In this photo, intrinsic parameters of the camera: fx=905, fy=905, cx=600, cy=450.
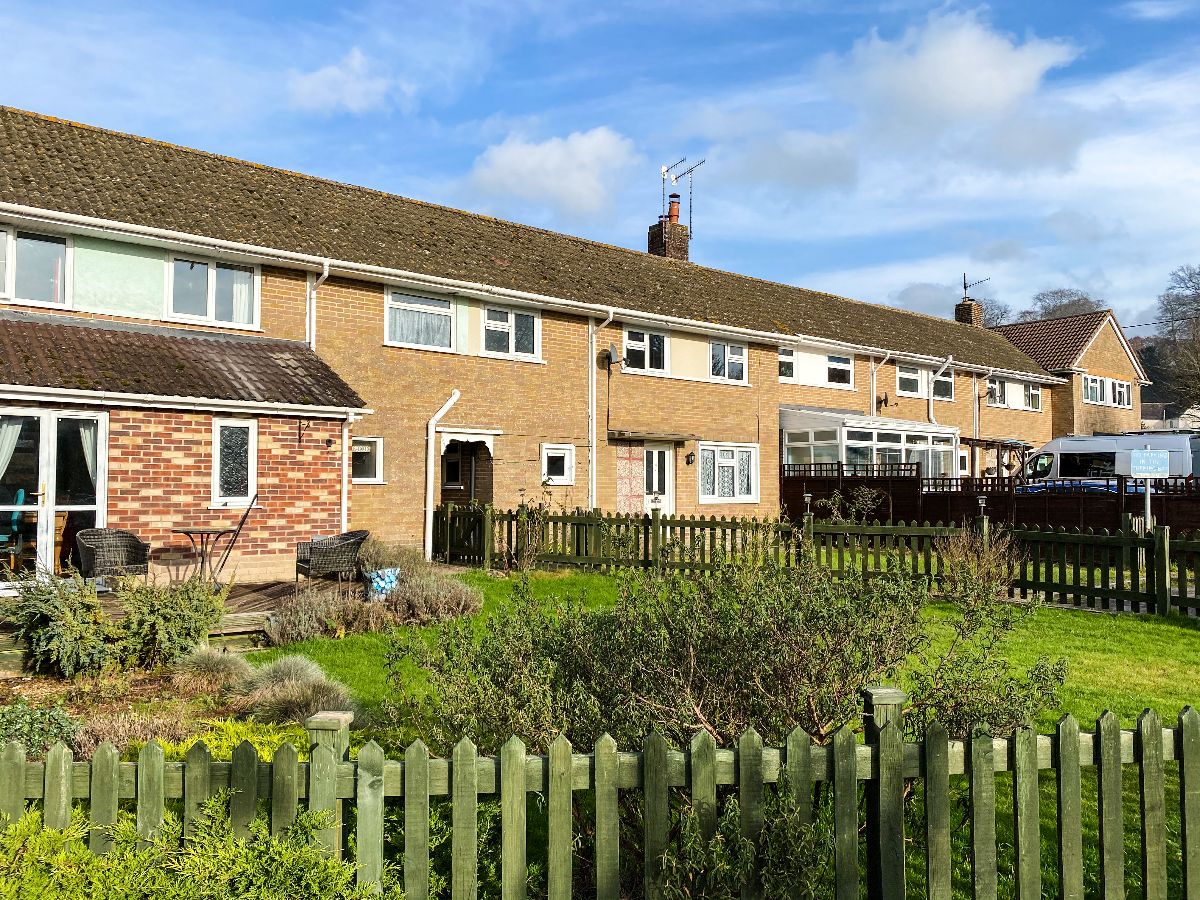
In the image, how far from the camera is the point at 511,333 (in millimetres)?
19688

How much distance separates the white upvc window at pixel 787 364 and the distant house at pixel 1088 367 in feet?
55.5

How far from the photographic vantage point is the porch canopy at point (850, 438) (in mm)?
26969

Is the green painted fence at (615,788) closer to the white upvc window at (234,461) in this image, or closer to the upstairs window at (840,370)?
the white upvc window at (234,461)

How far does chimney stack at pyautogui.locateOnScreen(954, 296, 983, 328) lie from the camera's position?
40.8 m

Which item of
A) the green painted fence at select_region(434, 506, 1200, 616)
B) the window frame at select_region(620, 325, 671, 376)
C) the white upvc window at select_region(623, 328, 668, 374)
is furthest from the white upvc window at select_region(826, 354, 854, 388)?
the green painted fence at select_region(434, 506, 1200, 616)

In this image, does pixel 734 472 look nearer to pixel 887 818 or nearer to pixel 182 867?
pixel 887 818

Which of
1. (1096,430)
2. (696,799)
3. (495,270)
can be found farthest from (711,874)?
(1096,430)

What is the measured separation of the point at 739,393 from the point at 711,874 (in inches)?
843

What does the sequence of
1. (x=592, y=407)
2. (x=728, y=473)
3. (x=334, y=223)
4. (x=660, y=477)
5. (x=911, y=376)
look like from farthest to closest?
(x=911, y=376) < (x=728, y=473) < (x=660, y=477) < (x=592, y=407) < (x=334, y=223)

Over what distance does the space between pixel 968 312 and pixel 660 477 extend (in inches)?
981

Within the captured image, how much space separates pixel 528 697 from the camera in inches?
167

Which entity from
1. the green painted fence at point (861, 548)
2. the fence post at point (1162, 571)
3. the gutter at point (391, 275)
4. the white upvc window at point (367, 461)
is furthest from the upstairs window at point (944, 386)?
the white upvc window at point (367, 461)

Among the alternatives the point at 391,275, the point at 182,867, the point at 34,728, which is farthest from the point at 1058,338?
the point at 182,867

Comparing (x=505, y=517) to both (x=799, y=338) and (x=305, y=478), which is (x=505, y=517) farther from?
(x=799, y=338)
